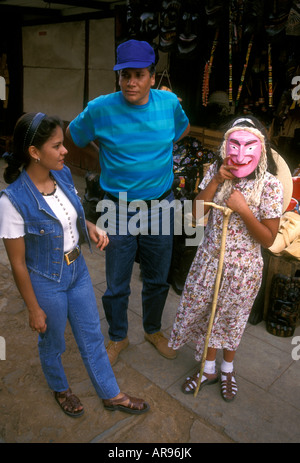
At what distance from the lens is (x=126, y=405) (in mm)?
2355

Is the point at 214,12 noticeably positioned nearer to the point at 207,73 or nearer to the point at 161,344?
the point at 207,73

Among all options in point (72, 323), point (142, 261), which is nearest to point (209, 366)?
point (142, 261)

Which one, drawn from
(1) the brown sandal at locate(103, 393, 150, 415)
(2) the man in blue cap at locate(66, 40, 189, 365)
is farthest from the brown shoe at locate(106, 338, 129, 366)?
(1) the brown sandal at locate(103, 393, 150, 415)

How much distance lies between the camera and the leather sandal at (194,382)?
8.45 feet

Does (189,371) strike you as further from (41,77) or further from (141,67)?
(41,77)

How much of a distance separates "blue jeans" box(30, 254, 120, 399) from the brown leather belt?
1.0 inches

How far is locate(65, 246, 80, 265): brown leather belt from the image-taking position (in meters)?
2.01

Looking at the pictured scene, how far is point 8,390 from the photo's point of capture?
2547 mm

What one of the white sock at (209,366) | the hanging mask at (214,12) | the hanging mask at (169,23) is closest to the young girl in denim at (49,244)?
the white sock at (209,366)

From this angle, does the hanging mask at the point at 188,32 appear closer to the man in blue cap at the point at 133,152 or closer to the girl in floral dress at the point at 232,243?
the man in blue cap at the point at 133,152

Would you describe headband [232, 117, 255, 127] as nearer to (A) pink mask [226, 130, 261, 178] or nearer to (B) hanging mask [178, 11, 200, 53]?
(A) pink mask [226, 130, 261, 178]

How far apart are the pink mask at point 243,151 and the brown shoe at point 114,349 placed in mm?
1675

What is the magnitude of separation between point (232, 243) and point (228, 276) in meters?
0.22

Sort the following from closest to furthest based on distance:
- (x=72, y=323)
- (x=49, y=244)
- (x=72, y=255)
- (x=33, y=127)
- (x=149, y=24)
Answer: (x=33, y=127) < (x=49, y=244) < (x=72, y=255) < (x=72, y=323) < (x=149, y=24)
